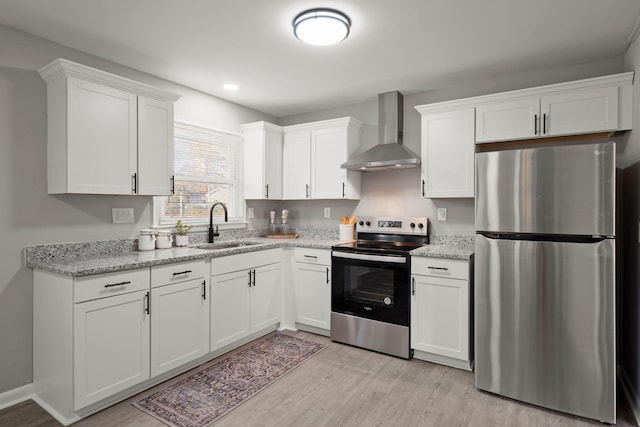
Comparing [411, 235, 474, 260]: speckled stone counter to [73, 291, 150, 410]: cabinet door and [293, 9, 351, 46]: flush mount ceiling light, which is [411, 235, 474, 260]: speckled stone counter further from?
[73, 291, 150, 410]: cabinet door

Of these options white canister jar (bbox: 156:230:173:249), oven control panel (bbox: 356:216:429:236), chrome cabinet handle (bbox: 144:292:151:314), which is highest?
oven control panel (bbox: 356:216:429:236)

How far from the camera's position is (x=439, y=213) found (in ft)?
11.7

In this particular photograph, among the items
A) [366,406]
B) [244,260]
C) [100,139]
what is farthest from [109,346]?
A: [366,406]

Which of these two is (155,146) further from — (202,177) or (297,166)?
(297,166)

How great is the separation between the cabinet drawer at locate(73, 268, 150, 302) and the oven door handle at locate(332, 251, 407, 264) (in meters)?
1.68

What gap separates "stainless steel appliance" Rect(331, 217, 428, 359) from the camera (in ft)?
10.1

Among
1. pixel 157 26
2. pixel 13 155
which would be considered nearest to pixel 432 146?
pixel 157 26

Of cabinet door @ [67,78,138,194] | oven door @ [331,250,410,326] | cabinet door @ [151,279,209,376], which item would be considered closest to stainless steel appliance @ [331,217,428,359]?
oven door @ [331,250,410,326]

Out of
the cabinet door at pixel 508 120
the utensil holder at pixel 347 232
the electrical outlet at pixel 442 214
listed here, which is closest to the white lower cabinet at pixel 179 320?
the utensil holder at pixel 347 232

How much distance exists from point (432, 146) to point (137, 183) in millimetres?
2533

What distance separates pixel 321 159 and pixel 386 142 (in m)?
0.74

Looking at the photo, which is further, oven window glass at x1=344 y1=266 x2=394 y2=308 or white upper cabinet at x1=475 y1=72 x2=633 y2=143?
oven window glass at x1=344 y1=266 x2=394 y2=308

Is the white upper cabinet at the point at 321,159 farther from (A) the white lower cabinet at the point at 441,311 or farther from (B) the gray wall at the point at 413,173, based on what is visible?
(A) the white lower cabinet at the point at 441,311

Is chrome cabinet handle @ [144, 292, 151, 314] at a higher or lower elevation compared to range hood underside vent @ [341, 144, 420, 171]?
lower
